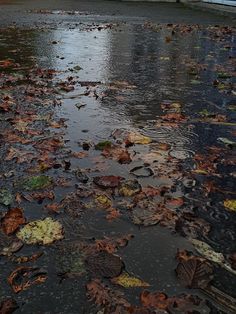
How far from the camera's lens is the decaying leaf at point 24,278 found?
162 centimetres

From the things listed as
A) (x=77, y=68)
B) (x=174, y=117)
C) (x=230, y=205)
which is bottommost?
(x=77, y=68)

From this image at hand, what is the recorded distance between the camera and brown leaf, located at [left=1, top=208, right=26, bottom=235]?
1.99 m

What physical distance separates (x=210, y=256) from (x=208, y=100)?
280 cm

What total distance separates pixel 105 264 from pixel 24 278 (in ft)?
1.10

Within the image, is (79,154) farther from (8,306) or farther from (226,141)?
(8,306)

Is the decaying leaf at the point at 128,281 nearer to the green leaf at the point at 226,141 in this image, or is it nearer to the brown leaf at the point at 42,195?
the brown leaf at the point at 42,195

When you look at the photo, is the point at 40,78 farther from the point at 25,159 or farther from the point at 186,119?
the point at 25,159

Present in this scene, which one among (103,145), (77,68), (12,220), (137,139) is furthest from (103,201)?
(77,68)

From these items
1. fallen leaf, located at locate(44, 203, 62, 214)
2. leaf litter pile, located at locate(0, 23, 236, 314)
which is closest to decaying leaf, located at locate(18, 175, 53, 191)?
leaf litter pile, located at locate(0, 23, 236, 314)

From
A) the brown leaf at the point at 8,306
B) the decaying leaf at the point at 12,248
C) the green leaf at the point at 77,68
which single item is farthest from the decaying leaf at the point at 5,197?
the green leaf at the point at 77,68

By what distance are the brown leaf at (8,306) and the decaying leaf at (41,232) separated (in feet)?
1.29

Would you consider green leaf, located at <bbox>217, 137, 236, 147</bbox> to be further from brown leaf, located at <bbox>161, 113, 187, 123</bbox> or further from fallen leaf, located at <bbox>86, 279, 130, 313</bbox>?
fallen leaf, located at <bbox>86, 279, 130, 313</bbox>

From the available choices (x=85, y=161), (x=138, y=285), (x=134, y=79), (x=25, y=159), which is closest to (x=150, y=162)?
(x=85, y=161)

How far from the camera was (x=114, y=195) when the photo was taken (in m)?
2.34
